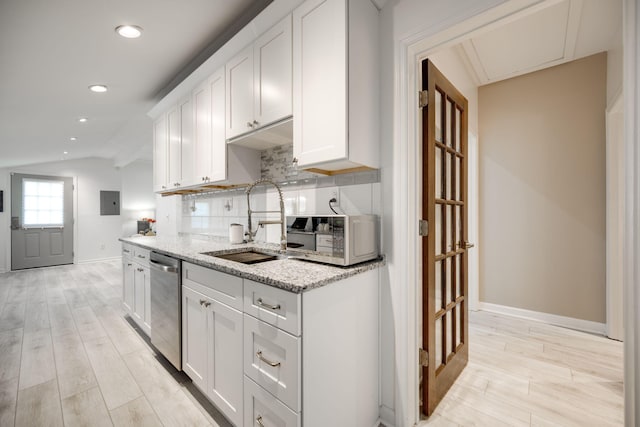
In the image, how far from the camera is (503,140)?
10.8 feet

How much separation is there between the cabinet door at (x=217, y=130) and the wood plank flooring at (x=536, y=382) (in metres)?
2.25

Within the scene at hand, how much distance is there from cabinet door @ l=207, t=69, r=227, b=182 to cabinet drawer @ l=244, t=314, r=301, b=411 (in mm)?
1399

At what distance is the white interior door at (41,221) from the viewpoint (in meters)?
5.93

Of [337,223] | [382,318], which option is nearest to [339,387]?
[382,318]

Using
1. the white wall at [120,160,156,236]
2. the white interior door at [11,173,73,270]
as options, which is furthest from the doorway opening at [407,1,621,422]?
the white wall at [120,160,156,236]

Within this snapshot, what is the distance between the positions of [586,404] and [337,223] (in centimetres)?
198

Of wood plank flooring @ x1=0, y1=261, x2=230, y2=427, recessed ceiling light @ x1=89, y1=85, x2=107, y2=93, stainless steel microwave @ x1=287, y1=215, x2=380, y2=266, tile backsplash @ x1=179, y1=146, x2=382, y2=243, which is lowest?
wood plank flooring @ x1=0, y1=261, x2=230, y2=427

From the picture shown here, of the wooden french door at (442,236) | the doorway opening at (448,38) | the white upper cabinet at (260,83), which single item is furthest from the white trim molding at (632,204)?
the white upper cabinet at (260,83)

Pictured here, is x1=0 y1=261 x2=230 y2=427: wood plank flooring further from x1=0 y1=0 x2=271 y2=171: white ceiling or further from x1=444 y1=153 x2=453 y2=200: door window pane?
x1=0 y1=0 x2=271 y2=171: white ceiling

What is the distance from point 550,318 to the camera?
303 cm

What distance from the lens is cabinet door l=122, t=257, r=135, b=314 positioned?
2963mm

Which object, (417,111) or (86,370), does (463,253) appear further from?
(86,370)

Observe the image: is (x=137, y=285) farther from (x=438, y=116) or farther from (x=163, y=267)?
(x=438, y=116)

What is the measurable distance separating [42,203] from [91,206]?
2.92 feet
